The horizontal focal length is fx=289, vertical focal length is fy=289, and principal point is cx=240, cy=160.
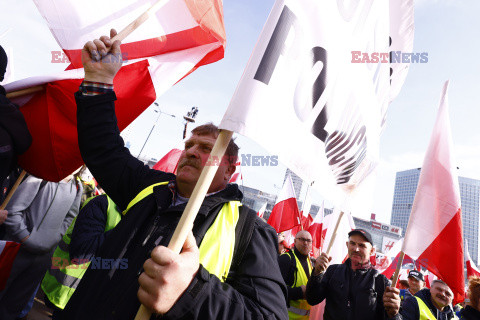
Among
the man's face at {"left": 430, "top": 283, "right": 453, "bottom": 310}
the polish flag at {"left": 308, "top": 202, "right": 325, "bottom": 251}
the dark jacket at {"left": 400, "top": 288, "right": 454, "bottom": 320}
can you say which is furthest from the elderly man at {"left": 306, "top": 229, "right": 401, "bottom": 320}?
the polish flag at {"left": 308, "top": 202, "right": 325, "bottom": 251}

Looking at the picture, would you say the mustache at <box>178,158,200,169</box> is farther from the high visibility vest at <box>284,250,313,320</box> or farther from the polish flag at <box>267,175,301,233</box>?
the polish flag at <box>267,175,301,233</box>

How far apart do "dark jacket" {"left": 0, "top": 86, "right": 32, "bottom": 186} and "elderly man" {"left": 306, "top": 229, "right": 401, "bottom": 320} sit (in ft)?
9.04

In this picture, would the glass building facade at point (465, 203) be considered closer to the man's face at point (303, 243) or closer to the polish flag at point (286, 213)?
the polish flag at point (286, 213)

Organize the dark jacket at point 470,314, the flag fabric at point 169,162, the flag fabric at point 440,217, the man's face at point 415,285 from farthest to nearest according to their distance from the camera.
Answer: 1. the man's face at point 415,285
2. the flag fabric at point 169,162
3. the dark jacket at point 470,314
4. the flag fabric at point 440,217

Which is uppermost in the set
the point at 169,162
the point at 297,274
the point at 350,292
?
the point at 169,162

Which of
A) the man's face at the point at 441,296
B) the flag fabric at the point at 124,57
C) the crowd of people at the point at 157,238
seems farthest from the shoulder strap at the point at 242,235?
the man's face at the point at 441,296

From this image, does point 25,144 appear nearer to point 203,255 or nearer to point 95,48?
point 95,48

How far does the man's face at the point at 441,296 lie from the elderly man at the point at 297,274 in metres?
1.71

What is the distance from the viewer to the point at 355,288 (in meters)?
3.16

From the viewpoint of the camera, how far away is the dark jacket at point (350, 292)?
300 centimetres

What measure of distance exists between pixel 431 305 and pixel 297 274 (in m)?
1.82

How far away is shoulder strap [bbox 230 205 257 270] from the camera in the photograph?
4.18ft

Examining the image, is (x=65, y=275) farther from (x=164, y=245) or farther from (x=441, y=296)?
(x=441, y=296)

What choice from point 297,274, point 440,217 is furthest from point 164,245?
point 297,274
